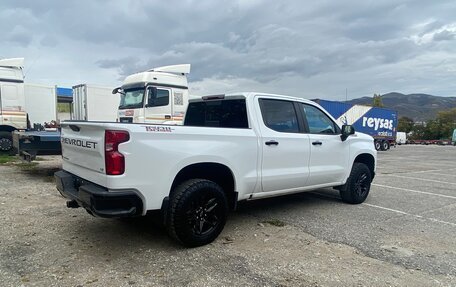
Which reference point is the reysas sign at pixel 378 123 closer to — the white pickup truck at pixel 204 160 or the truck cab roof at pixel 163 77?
the truck cab roof at pixel 163 77

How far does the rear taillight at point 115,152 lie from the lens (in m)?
3.35

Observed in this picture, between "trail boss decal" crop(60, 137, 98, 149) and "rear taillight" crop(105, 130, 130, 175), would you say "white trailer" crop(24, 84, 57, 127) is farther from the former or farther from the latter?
"rear taillight" crop(105, 130, 130, 175)

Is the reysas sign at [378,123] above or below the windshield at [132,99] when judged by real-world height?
below

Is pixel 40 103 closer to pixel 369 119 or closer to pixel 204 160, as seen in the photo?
pixel 204 160

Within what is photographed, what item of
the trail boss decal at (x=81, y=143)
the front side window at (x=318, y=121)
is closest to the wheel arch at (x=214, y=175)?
the trail boss decal at (x=81, y=143)

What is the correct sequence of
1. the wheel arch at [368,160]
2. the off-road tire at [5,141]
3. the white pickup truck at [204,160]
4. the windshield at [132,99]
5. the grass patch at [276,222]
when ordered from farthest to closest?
the off-road tire at [5,141] → the windshield at [132,99] → the wheel arch at [368,160] → the grass patch at [276,222] → the white pickup truck at [204,160]

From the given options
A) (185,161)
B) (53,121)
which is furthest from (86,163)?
(53,121)

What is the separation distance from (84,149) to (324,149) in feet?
11.7

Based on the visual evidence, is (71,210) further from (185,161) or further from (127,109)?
(127,109)

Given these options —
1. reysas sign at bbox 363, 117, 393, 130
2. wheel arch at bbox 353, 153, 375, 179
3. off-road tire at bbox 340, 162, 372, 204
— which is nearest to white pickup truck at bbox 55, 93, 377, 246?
off-road tire at bbox 340, 162, 372, 204

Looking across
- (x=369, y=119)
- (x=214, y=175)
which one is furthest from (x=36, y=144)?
(x=369, y=119)

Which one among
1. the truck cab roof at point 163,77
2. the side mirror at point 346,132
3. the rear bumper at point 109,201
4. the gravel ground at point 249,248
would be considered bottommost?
the gravel ground at point 249,248

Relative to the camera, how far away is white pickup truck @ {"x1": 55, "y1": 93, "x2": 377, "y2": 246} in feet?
11.2

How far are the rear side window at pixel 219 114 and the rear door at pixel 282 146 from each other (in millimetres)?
248
